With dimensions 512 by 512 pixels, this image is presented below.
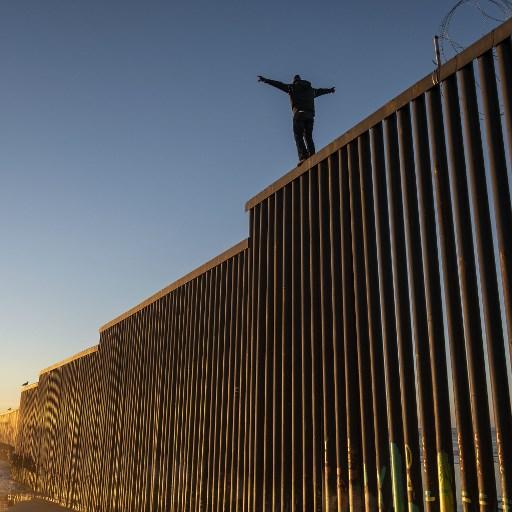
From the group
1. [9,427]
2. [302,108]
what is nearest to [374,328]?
[302,108]

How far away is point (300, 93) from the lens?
9.96m

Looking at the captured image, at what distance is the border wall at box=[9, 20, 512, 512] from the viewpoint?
545 centimetres

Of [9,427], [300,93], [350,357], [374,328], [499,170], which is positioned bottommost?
[350,357]

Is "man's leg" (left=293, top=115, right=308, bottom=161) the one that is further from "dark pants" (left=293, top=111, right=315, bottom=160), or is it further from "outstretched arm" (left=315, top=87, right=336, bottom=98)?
"outstretched arm" (left=315, top=87, right=336, bottom=98)

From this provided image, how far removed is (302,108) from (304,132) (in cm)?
48

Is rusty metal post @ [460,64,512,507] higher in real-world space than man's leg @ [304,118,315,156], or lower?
lower

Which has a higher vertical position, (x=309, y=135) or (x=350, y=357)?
(x=309, y=135)

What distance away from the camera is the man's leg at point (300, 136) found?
9.42m

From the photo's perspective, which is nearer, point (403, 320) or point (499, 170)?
point (499, 170)

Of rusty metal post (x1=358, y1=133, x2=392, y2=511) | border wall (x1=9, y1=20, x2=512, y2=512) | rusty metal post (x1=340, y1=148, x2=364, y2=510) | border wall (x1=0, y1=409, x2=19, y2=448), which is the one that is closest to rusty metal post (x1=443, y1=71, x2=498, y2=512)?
border wall (x1=9, y1=20, x2=512, y2=512)

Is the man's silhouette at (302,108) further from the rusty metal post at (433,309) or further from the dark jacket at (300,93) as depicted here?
the rusty metal post at (433,309)

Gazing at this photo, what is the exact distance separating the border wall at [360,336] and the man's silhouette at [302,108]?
3.48 ft

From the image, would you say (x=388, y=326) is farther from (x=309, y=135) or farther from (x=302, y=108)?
(x=302, y=108)

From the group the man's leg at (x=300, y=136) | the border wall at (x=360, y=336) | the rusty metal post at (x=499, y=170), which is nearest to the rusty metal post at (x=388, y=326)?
the border wall at (x=360, y=336)
